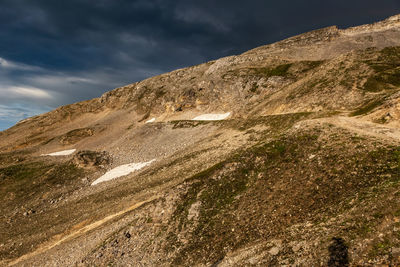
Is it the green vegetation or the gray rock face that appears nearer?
the green vegetation

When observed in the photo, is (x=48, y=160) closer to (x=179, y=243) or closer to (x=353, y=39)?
(x=179, y=243)

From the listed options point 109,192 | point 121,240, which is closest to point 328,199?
point 121,240

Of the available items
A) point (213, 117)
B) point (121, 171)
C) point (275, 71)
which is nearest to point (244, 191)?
point (121, 171)

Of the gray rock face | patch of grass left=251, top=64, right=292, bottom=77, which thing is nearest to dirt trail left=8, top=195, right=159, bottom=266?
the gray rock face

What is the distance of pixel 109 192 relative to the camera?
4022cm

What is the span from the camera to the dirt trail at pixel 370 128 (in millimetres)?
22734

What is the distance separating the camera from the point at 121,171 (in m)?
53.0

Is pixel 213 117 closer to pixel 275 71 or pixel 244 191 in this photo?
pixel 275 71

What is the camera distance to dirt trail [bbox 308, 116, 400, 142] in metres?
22.7

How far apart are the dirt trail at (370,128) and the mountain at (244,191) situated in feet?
0.50

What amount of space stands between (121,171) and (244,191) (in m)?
39.1

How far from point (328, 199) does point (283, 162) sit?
22.7 feet

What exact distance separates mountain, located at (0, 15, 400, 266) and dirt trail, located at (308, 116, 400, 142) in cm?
15

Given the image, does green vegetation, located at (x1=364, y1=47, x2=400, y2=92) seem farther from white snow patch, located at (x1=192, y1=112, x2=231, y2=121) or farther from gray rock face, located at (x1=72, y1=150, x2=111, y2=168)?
gray rock face, located at (x1=72, y1=150, x2=111, y2=168)
